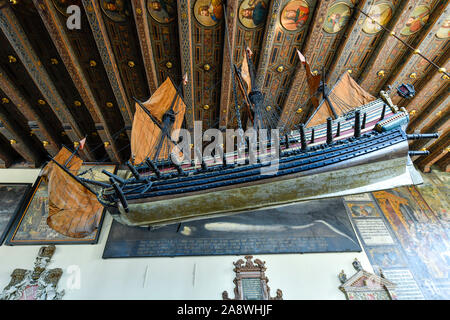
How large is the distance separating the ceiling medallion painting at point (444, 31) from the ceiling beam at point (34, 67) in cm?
1125

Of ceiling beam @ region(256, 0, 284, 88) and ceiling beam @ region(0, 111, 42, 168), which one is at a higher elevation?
ceiling beam @ region(256, 0, 284, 88)

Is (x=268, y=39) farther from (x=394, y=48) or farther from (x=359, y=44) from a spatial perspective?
(x=394, y=48)

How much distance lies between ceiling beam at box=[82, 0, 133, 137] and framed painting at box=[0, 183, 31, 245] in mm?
4094

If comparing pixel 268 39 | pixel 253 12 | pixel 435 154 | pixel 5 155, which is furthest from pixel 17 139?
pixel 435 154

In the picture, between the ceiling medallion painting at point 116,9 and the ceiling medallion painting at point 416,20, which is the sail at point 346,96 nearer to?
the ceiling medallion painting at point 416,20

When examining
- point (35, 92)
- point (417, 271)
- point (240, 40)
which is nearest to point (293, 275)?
point (417, 271)

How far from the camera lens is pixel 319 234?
661cm

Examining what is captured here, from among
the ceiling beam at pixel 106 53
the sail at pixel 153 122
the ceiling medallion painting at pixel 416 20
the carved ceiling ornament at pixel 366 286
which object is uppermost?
the ceiling medallion painting at pixel 416 20

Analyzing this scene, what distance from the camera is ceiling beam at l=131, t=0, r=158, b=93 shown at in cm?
554

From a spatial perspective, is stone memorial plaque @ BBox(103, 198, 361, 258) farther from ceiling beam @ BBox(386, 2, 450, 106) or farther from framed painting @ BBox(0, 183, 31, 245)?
ceiling beam @ BBox(386, 2, 450, 106)

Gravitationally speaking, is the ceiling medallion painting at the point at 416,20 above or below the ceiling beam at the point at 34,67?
above

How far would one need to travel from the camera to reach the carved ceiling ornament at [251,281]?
17.8 feet

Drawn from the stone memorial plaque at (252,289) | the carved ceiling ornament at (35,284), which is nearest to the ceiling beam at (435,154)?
the stone memorial plaque at (252,289)

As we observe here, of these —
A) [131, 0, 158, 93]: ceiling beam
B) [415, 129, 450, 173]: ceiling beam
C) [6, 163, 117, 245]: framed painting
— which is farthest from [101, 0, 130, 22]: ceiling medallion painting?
[415, 129, 450, 173]: ceiling beam
